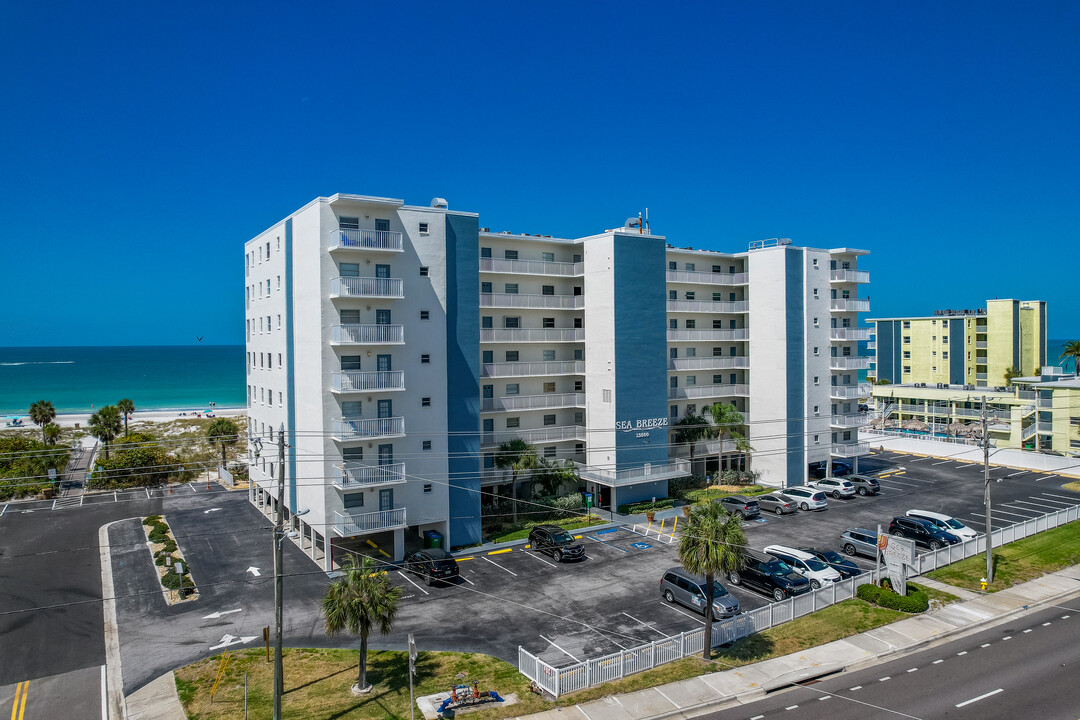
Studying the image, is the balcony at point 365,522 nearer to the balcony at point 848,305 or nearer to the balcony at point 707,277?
the balcony at point 707,277

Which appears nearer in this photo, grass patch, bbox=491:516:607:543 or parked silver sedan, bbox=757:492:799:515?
grass patch, bbox=491:516:607:543

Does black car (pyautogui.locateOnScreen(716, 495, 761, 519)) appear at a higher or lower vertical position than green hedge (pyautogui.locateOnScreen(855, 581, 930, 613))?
higher

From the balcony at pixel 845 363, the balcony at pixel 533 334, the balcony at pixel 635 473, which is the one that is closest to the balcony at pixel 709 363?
the balcony at pixel 845 363

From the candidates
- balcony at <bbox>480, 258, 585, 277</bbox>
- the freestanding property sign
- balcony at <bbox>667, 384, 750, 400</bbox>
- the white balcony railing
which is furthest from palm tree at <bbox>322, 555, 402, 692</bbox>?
the white balcony railing

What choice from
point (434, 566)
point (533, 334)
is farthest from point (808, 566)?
point (533, 334)

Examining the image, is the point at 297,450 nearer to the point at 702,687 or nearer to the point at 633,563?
the point at 633,563

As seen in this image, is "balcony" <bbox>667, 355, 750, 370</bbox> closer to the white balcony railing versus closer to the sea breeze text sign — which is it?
the sea breeze text sign

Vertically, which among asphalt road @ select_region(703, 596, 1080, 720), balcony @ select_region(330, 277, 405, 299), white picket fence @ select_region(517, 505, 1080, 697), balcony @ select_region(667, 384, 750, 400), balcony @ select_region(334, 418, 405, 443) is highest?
balcony @ select_region(330, 277, 405, 299)

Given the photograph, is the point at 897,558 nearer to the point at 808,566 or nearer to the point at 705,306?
the point at 808,566
